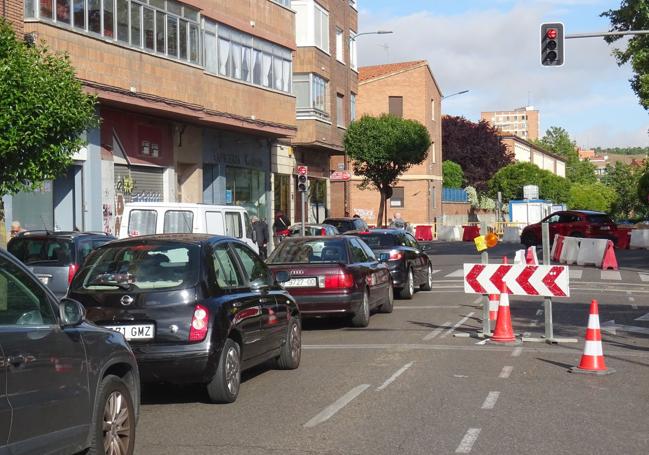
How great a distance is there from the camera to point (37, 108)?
52.8 ft

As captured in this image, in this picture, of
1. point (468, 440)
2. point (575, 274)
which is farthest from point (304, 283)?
point (575, 274)

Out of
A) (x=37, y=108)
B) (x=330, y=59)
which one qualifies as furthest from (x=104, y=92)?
(x=330, y=59)

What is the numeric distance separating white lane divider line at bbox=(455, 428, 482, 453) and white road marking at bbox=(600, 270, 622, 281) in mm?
19008

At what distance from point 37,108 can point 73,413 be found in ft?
36.2

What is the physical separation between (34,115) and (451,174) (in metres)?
69.7

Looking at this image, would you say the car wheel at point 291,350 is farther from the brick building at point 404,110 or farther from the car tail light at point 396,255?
the brick building at point 404,110

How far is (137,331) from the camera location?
9.04m

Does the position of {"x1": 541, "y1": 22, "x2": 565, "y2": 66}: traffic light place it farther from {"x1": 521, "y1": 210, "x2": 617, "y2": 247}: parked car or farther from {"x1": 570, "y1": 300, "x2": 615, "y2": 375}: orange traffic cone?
{"x1": 521, "y1": 210, "x2": 617, "y2": 247}: parked car

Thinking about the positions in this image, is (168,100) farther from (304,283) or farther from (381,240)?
(304,283)

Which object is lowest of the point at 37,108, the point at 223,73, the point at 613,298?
the point at 613,298

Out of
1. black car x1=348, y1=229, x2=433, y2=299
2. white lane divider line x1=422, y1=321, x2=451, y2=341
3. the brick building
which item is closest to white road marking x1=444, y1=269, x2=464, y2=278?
black car x1=348, y1=229, x2=433, y2=299

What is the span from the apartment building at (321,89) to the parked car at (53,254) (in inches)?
948

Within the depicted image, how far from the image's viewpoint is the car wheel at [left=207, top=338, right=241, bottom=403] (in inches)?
363

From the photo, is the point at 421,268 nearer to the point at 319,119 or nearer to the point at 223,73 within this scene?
the point at 223,73
